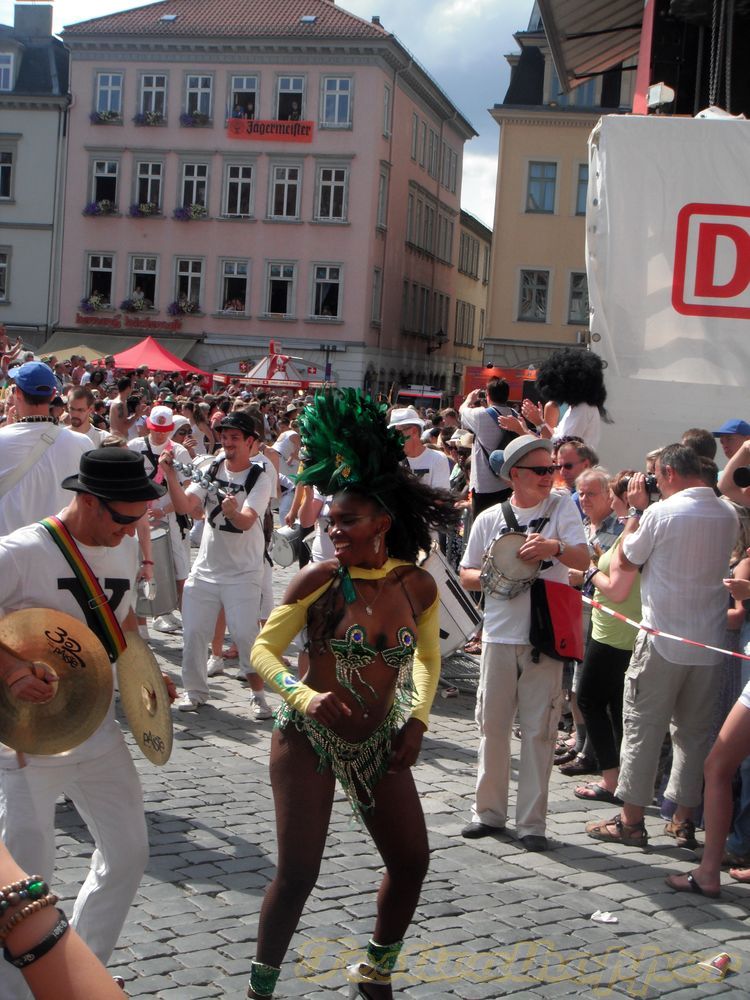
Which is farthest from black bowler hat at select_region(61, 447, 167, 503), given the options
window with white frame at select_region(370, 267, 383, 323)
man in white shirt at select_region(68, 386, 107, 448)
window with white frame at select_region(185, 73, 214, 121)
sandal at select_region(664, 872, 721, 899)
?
window with white frame at select_region(185, 73, 214, 121)

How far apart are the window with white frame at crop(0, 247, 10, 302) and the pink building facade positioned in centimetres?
238

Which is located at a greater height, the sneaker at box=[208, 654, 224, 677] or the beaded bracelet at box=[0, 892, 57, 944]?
the beaded bracelet at box=[0, 892, 57, 944]

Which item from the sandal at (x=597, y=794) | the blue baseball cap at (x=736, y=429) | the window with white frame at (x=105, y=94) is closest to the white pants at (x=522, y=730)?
the sandal at (x=597, y=794)

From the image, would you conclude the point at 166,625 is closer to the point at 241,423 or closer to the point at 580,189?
the point at 241,423

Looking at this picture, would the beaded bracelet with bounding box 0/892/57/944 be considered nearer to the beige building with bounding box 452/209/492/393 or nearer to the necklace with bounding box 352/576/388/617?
the necklace with bounding box 352/576/388/617

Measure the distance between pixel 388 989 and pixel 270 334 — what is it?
44436 millimetres

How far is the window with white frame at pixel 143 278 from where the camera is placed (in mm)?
48969

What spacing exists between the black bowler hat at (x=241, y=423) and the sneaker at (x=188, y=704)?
178 cm

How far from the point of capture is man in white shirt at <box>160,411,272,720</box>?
→ 8656 millimetres

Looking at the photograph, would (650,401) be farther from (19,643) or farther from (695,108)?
(19,643)

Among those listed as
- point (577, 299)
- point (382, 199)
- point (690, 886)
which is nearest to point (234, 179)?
point (382, 199)

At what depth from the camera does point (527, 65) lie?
141 ft

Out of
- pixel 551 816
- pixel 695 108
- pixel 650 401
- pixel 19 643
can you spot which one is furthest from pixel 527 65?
pixel 19 643

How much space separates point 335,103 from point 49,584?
45215mm
